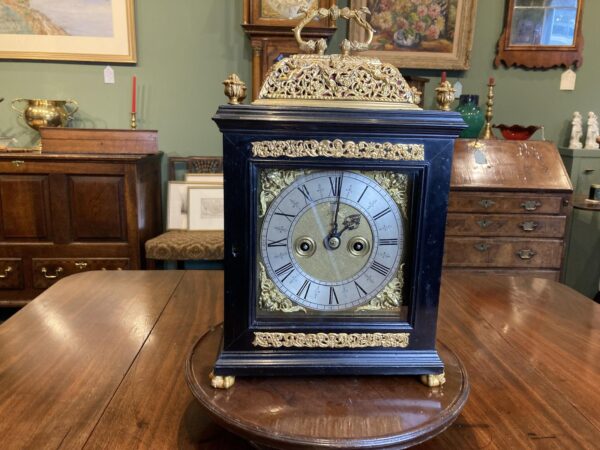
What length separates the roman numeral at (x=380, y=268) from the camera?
68 cm

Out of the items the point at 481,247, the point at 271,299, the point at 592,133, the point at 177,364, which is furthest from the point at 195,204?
the point at 592,133

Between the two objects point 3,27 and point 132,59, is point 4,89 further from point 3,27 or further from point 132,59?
point 132,59

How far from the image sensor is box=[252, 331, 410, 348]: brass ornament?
0.68 m

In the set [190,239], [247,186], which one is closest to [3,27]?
[190,239]

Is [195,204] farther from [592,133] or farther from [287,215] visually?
[592,133]

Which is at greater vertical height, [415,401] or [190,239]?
[415,401]

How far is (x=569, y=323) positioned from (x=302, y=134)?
82cm

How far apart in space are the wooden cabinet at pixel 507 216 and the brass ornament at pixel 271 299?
6.73ft

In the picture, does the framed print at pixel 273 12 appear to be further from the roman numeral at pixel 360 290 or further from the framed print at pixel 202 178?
the roman numeral at pixel 360 290

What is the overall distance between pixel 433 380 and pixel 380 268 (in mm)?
177

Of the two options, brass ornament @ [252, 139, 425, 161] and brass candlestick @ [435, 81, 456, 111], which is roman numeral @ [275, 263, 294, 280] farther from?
brass candlestick @ [435, 81, 456, 111]

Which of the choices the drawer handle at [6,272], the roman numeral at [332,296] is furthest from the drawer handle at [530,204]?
the drawer handle at [6,272]

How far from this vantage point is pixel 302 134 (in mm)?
633

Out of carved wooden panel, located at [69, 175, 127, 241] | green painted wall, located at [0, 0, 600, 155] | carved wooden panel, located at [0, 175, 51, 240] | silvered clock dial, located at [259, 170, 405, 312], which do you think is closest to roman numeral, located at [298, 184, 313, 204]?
silvered clock dial, located at [259, 170, 405, 312]
